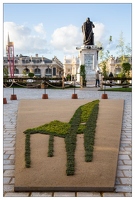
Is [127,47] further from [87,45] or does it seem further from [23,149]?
[23,149]

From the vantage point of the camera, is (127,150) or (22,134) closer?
(127,150)

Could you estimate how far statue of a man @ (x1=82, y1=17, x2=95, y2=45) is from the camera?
89.1ft

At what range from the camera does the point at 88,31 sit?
89.5 feet

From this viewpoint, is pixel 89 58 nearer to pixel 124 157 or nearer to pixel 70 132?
pixel 70 132

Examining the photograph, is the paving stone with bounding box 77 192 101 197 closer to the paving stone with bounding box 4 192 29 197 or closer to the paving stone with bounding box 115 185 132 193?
the paving stone with bounding box 115 185 132 193

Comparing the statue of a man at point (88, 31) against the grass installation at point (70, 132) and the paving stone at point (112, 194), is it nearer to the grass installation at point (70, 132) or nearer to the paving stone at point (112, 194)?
the grass installation at point (70, 132)

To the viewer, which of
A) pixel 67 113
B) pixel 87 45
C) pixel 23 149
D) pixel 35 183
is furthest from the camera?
pixel 87 45

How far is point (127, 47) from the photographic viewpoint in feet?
116

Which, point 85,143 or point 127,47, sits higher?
point 127,47

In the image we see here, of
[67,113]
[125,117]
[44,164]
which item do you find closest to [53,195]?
[44,164]

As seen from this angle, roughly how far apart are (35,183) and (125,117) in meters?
5.59

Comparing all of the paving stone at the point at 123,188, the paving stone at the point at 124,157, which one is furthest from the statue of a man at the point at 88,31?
the paving stone at the point at 123,188

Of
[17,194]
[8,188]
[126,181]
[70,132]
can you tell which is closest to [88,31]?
[70,132]

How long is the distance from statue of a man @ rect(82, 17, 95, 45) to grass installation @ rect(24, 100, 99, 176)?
20.7m
